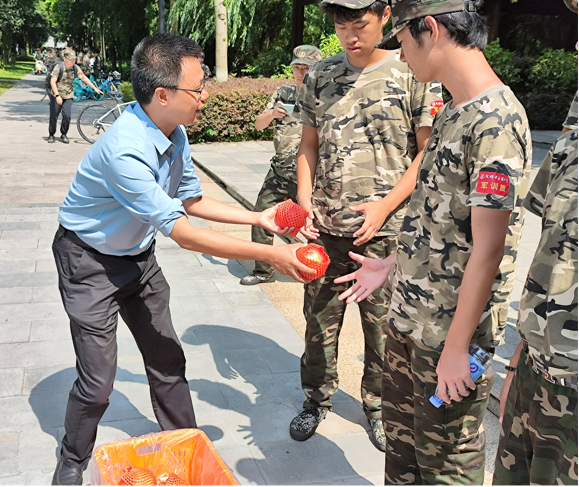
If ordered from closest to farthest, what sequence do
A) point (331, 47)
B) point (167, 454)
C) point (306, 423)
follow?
point (167, 454)
point (306, 423)
point (331, 47)

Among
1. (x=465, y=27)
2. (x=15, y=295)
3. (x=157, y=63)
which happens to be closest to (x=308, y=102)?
(x=157, y=63)

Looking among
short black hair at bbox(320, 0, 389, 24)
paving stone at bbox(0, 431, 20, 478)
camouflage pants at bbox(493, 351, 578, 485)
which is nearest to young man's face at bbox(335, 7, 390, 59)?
short black hair at bbox(320, 0, 389, 24)

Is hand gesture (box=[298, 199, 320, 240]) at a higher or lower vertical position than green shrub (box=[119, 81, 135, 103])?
higher

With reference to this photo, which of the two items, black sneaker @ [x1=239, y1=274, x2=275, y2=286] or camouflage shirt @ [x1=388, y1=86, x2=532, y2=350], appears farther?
black sneaker @ [x1=239, y1=274, x2=275, y2=286]

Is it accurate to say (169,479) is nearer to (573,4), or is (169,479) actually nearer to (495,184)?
(495,184)

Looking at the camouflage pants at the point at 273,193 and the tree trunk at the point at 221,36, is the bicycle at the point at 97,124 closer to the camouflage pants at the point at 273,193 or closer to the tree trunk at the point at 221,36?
the tree trunk at the point at 221,36

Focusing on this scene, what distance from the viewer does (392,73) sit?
303 centimetres

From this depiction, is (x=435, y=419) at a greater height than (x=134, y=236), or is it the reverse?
(x=134, y=236)

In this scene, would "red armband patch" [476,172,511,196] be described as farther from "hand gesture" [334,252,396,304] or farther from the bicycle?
the bicycle

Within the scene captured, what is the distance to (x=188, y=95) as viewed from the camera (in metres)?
2.66

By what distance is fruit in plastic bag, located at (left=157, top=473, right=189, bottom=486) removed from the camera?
2.08 metres

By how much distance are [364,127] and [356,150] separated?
12 centimetres

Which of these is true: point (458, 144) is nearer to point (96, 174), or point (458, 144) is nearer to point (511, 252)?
point (511, 252)

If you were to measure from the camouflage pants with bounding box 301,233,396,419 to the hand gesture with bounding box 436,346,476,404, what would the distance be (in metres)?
1.18
